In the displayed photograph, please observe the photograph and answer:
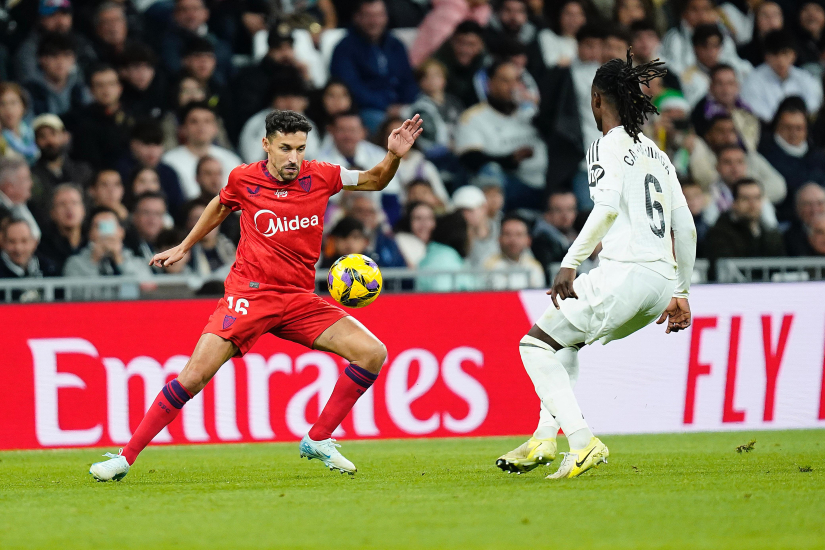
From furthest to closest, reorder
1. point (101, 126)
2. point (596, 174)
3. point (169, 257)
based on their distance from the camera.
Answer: point (101, 126) < point (169, 257) < point (596, 174)

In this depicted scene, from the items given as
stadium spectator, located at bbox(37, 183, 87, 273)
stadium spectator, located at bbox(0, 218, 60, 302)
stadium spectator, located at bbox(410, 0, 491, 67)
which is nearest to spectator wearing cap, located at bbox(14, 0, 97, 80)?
stadium spectator, located at bbox(37, 183, 87, 273)

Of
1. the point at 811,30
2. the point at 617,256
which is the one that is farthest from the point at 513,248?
the point at 811,30

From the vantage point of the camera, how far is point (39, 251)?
1173 cm

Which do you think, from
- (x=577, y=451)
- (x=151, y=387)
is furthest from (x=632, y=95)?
(x=151, y=387)

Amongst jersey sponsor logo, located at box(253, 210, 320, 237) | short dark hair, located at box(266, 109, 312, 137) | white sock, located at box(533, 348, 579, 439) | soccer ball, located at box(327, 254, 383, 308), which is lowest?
white sock, located at box(533, 348, 579, 439)

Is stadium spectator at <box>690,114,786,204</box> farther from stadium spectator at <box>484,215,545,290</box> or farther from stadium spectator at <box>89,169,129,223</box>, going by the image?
stadium spectator at <box>89,169,129,223</box>

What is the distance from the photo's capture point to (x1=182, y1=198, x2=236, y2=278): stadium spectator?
11.9m

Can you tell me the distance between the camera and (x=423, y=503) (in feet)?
20.1

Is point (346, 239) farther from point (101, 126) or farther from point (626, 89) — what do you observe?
point (626, 89)

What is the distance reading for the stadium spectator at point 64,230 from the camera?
463 inches

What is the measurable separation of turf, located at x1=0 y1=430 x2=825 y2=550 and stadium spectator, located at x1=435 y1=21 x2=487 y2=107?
6.62 m

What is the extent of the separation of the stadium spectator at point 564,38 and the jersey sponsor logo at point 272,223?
8.04 meters

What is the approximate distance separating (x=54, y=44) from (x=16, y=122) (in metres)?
1.02

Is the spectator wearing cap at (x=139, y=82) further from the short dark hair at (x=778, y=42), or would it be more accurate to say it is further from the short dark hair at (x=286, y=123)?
the short dark hair at (x=778, y=42)
